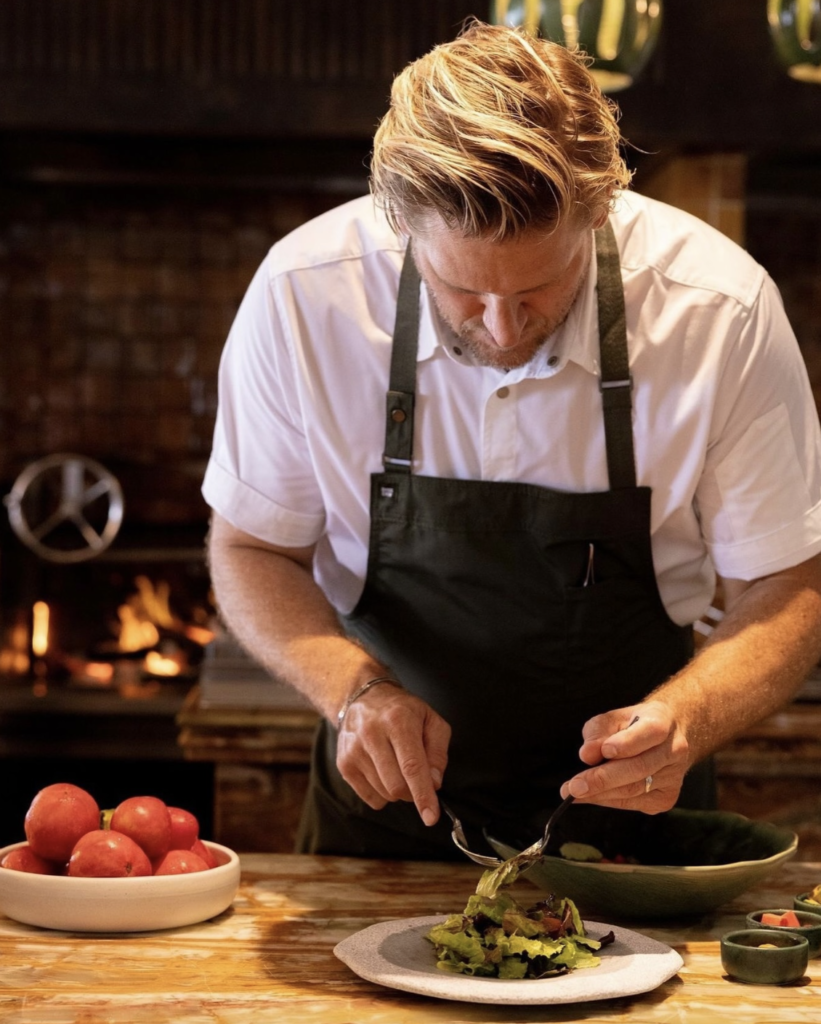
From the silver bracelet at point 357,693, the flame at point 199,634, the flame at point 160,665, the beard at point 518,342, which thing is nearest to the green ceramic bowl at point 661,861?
the silver bracelet at point 357,693

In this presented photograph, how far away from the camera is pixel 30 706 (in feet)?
13.0

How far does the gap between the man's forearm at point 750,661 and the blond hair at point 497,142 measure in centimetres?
53

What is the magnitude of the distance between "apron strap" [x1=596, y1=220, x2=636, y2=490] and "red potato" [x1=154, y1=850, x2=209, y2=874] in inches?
27.3

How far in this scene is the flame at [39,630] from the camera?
4324 millimetres

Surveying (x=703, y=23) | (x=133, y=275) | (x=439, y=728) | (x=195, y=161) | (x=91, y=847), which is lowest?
(x=91, y=847)

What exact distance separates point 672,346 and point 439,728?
0.58m

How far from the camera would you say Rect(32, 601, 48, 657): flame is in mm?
4324

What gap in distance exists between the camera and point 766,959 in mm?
1431

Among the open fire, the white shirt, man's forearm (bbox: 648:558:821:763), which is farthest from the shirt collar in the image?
the open fire

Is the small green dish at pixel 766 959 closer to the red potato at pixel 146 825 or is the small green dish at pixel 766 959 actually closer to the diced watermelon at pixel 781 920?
the diced watermelon at pixel 781 920

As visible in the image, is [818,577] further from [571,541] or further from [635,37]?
[635,37]

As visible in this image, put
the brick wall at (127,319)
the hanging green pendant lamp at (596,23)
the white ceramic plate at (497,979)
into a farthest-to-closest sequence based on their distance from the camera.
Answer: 1. the brick wall at (127,319)
2. the hanging green pendant lamp at (596,23)
3. the white ceramic plate at (497,979)

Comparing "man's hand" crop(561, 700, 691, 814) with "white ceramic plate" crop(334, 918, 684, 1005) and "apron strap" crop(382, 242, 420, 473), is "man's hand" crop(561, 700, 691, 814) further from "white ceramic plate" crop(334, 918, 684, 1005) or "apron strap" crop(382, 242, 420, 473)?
"apron strap" crop(382, 242, 420, 473)

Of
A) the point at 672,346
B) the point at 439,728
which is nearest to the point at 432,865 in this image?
the point at 439,728
